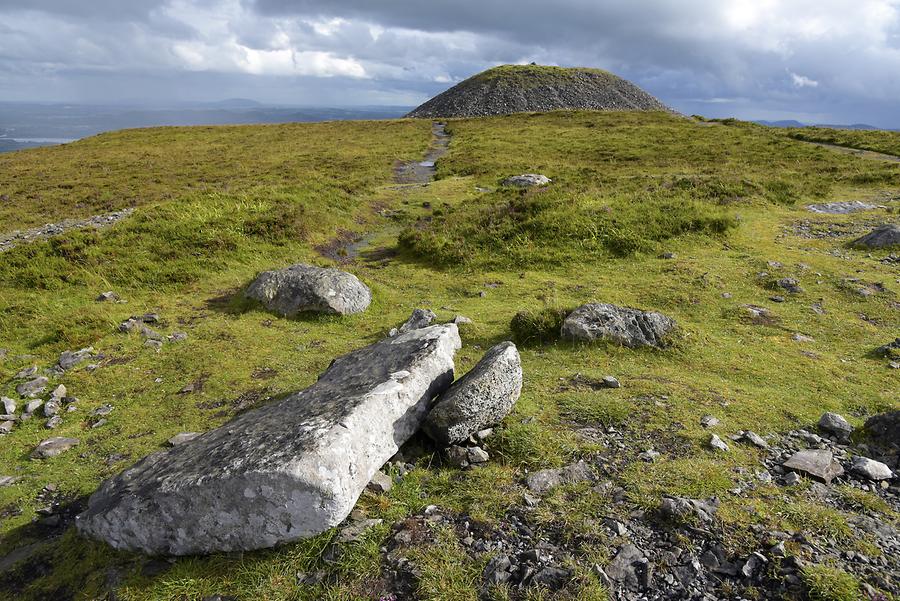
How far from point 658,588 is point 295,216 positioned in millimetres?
22051

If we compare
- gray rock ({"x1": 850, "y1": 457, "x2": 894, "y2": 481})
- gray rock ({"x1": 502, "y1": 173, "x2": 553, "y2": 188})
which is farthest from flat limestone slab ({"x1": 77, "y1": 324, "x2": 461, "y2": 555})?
gray rock ({"x1": 502, "y1": 173, "x2": 553, "y2": 188})

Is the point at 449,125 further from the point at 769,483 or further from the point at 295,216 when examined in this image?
the point at 769,483

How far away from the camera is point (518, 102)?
10788 cm

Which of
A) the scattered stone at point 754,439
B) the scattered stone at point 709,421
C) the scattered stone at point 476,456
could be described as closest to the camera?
Answer: the scattered stone at point 476,456

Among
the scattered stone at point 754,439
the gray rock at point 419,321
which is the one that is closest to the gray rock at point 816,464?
the scattered stone at point 754,439

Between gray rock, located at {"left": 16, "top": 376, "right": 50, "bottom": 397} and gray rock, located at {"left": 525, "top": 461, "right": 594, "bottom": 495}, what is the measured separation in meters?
→ 10.7

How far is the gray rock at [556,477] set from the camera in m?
6.57

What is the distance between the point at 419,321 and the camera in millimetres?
12961

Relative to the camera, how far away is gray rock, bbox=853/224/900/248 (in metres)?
18.8

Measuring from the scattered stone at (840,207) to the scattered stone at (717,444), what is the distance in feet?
80.4

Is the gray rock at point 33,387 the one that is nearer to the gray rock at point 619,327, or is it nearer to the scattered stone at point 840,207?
the gray rock at point 619,327

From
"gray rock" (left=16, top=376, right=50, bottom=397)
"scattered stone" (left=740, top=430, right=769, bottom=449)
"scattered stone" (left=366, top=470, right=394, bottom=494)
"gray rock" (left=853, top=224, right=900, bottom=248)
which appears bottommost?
"gray rock" (left=16, top=376, right=50, bottom=397)

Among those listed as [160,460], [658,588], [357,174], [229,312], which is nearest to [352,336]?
[229,312]

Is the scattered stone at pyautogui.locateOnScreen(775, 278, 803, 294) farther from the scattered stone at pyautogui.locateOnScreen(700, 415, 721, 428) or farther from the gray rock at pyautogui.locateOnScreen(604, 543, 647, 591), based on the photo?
the gray rock at pyautogui.locateOnScreen(604, 543, 647, 591)
